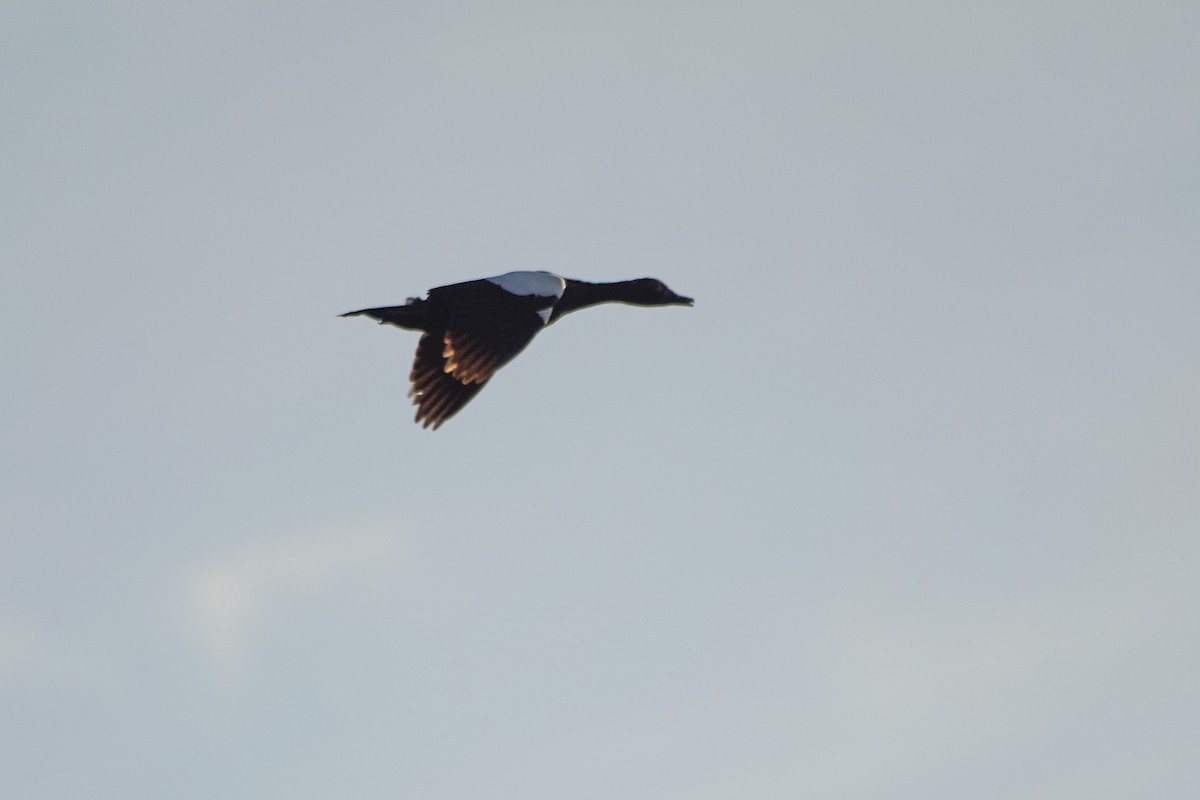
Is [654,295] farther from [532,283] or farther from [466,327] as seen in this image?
[466,327]

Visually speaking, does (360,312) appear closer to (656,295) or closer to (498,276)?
(498,276)

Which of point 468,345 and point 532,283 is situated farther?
point 532,283

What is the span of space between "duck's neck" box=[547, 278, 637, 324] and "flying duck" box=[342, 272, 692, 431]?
4.87 ft

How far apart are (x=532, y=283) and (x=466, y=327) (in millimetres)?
1827

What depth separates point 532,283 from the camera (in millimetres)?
28312

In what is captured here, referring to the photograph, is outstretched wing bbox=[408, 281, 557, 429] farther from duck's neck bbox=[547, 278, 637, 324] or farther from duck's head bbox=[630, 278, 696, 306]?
duck's head bbox=[630, 278, 696, 306]

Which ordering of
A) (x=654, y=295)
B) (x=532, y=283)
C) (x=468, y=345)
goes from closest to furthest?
(x=468, y=345)
(x=532, y=283)
(x=654, y=295)

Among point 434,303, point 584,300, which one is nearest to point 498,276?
point 434,303

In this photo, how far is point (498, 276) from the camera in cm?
2845

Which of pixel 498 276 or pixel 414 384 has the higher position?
pixel 498 276

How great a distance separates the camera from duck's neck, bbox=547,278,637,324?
3052 centimetres

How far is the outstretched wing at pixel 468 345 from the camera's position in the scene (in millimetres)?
26562

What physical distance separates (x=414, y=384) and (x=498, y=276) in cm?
227

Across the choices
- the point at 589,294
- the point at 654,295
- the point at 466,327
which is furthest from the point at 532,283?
the point at 654,295
